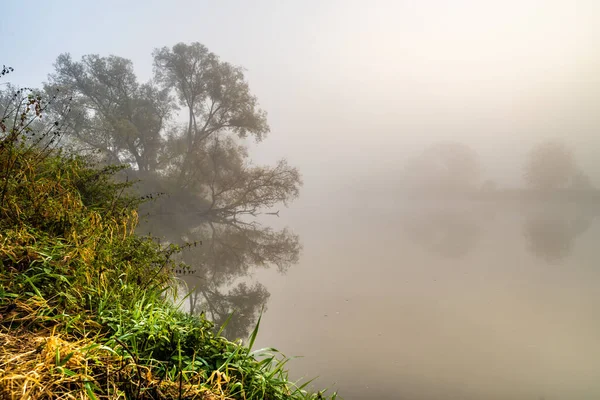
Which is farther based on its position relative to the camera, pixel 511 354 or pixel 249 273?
pixel 249 273

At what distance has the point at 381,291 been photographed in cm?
499

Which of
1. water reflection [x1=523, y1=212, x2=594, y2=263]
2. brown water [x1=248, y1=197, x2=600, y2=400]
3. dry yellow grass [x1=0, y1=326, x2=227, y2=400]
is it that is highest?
water reflection [x1=523, y1=212, x2=594, y2=263]

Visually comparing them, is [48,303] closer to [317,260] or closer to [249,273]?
[249,273]

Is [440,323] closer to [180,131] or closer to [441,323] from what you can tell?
[441,323]

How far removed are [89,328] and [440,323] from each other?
3840 millimetres

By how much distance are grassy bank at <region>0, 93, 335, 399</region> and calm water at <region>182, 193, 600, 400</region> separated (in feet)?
4.42

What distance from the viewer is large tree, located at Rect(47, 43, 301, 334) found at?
16266mm

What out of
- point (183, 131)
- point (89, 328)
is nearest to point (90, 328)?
point (89, 328)

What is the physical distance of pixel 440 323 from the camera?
390 centimetres

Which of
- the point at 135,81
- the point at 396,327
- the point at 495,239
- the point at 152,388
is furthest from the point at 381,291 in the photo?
the point at 135,81

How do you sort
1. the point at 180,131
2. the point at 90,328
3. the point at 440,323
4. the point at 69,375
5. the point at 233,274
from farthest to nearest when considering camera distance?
the point at 180,131 → the point at 233,274 → the point at 440,323 → the point at 90,328 → the point at 69,375

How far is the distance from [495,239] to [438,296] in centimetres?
662

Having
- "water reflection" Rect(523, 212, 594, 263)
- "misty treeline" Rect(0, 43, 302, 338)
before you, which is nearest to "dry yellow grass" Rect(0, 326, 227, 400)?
"water reflection" Rect(523, 212, 594, 263)

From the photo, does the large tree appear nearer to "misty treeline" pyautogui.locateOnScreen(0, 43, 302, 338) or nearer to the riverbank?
"misty treeline" pyautogui.locateOnScreen(0, 43, 302, 338)
